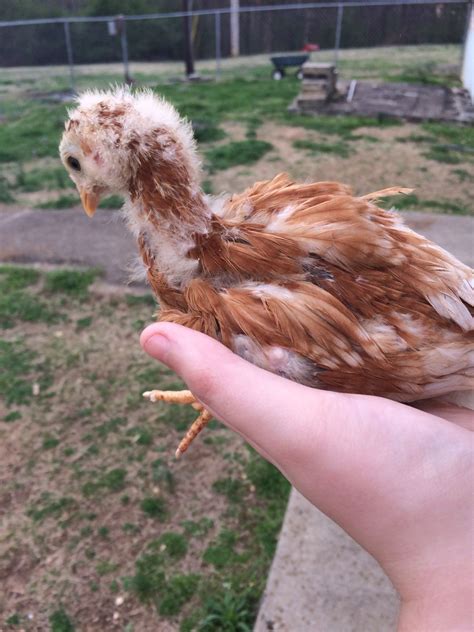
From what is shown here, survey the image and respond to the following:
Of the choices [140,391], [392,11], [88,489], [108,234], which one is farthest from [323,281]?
[392,11]

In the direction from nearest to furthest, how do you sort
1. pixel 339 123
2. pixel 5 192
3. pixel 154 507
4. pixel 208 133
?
pixel 154 507, pixel 5 192, pixel 208 133, pixel 339 123

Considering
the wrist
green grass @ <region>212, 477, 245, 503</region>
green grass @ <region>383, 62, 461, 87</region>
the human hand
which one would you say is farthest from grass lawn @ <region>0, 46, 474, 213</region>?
the wrist

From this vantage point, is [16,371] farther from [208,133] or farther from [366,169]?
[208,133]

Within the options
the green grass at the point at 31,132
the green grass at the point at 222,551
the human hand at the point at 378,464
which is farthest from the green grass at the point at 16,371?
the green grass at the point at 31,132

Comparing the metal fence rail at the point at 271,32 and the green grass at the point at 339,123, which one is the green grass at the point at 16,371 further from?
the metal fence rail at the point at 271,32

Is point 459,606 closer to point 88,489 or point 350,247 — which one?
point 350,247

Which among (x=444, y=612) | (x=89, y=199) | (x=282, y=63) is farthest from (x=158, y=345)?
(x=282, y=63)

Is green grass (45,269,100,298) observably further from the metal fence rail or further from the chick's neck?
the metal fence rail
